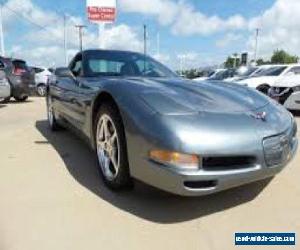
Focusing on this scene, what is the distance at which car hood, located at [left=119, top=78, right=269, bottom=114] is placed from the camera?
3.18 m

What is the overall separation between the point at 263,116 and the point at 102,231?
155cm

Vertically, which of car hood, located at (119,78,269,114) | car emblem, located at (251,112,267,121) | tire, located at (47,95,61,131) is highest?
car hood, located at (119,78,269,114)

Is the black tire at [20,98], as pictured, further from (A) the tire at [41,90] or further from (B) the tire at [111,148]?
(B) the tire at [111,148]

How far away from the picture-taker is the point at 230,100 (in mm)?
3451

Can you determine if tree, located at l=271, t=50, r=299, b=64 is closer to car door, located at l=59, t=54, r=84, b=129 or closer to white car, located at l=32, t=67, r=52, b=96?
white car, located at l=32, t=67, r=52, b=96

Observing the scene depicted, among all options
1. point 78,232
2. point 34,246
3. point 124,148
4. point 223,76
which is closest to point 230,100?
point 124,148

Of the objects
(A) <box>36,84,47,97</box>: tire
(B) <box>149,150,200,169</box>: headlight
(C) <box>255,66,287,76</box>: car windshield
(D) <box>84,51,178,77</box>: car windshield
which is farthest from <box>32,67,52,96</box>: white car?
(B) <box>149,150,200,169</box>: headlight

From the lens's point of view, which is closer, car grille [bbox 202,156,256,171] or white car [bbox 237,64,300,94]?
car grille [bbox 202,156,256,171]

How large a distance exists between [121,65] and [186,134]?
7.36ft

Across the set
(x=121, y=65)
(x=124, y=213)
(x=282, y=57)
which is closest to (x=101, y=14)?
(x=121, y=65)

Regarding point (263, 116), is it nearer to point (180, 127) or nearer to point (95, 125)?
point (180, 127)

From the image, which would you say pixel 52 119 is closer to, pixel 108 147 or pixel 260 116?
pixel 108 147

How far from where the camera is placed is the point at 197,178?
2.84 meters

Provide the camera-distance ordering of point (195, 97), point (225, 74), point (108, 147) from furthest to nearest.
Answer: point (225, 74)
point (108, 147)
point (195, 97)
